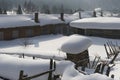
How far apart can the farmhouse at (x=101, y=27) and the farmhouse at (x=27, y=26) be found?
5655 millimetres

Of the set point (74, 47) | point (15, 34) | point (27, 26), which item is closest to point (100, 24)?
point (27, 26)

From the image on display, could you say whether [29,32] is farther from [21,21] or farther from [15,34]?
[15,34]

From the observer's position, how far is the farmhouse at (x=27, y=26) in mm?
33622

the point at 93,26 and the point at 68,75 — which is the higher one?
the point at 68,75

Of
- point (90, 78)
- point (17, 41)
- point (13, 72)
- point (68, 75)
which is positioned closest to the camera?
point (90, 78)

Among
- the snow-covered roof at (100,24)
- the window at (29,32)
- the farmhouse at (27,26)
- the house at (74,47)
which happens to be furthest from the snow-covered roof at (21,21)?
the house at (74,47)

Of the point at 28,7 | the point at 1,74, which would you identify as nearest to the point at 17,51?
the point at 1,74

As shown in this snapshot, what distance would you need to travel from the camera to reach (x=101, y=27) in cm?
3331

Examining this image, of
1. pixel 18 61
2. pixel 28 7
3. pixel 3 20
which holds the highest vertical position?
pixel 18 61

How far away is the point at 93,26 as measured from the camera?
34000 millimetres

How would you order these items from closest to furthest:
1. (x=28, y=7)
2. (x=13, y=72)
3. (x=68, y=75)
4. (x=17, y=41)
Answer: (x=68, y=75) < (x=13, y=72) < (x=17, y=41) < (x=28, y=7)

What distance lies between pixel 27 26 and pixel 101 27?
33.9 ft

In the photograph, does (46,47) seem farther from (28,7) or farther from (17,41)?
(28,7)

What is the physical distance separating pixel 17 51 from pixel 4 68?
15729 mm
